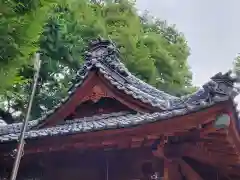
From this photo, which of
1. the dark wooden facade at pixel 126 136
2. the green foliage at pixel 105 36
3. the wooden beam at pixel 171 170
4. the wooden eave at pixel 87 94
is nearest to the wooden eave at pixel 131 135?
the dark wooden facade at pixel 126 136

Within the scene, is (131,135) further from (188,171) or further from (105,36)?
(105,36)

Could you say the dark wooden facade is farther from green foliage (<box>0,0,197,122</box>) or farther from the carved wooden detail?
green foliage (<box>0,0,197,122</box>)

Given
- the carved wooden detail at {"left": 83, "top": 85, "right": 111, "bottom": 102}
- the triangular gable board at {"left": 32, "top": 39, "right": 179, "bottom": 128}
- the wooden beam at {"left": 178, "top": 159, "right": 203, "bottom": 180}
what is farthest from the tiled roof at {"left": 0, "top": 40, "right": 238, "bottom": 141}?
the wooden beam at {"left": 178, "top": 159, "right": 203, "bottom": 180}

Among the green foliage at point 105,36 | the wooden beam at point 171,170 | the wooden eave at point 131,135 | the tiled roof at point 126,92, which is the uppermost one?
the green foliage at point 105,36

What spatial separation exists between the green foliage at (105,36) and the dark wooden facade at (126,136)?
5532mm

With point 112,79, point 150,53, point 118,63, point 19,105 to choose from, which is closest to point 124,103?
point 112,79

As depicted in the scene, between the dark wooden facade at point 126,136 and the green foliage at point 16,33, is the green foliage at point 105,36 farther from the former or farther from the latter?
the green foliage at point 16,33

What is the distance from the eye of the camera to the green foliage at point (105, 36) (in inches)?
584

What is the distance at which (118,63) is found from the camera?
6926 mm

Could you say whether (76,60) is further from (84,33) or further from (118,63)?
(118,63)

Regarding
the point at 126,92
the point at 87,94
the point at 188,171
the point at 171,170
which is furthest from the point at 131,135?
the point at 87,94

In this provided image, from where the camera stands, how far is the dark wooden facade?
4.14 metres

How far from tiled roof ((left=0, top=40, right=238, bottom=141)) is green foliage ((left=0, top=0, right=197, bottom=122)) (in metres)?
5.01

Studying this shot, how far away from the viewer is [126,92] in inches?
238
